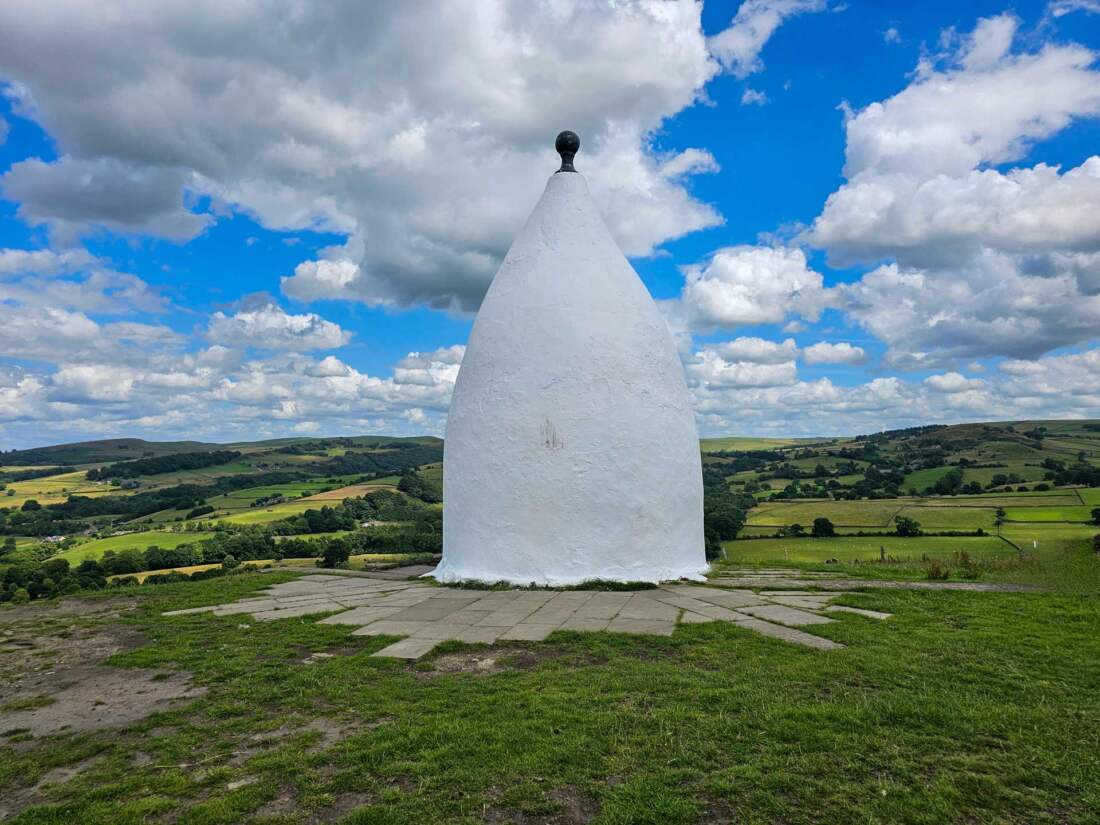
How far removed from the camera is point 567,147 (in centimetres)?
1241

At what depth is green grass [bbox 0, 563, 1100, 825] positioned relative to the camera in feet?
10.7

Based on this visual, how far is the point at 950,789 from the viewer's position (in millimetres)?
3303

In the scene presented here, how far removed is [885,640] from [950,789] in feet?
Result: 10.7

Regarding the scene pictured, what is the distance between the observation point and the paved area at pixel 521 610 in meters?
7.03

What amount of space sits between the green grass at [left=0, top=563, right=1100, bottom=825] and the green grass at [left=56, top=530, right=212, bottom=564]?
24.0 metres

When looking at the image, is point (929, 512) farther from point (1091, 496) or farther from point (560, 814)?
point (560, 814)

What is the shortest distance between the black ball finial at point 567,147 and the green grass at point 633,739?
9272mm

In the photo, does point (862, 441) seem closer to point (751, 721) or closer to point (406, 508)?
point (406, 508)

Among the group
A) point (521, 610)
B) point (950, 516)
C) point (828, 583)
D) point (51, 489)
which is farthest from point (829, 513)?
point (51, 489)

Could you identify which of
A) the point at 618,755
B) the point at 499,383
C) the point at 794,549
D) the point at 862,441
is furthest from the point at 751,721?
the point at 862,441

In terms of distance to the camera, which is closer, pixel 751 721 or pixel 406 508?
pixel 751 721

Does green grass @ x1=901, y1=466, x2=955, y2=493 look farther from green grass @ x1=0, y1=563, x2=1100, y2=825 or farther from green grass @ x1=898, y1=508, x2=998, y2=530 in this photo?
green grass @ x1=0, y1=563, x2=1100, y2=825

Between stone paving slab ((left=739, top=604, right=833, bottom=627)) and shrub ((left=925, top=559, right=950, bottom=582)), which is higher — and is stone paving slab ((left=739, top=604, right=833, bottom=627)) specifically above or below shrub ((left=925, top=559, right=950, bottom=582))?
above

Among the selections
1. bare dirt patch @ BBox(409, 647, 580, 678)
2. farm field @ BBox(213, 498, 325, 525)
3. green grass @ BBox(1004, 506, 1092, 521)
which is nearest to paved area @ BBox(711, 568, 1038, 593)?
bare dirt patch @ BBox(409, 647, 580, 678)
